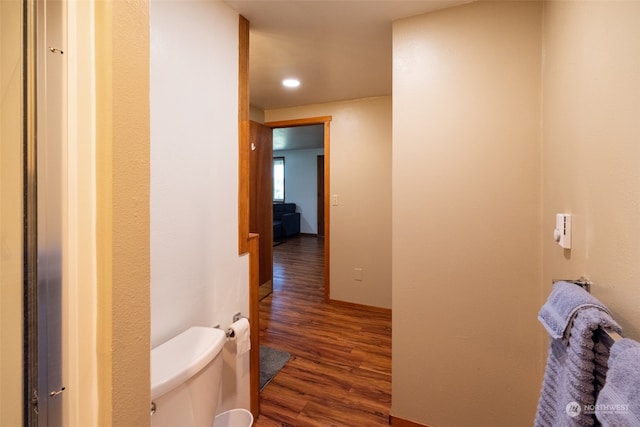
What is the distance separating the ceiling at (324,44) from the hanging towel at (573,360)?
4.81ft

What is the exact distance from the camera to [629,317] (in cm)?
66

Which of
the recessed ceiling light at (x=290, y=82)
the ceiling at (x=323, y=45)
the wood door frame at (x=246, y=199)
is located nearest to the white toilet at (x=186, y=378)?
the wood door frame at (x=246, y=199)

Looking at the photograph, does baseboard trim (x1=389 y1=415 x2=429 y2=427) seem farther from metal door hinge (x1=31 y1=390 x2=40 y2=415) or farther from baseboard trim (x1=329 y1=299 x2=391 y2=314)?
metal door hinge (x1=31 y1=390 x2=40 y2=415)

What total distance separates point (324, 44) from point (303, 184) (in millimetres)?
6093

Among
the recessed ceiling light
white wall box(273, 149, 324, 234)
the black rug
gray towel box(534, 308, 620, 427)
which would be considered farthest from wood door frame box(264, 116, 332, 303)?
white wall box(273, 149, 324, 234)

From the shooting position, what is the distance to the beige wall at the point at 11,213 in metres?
0.55

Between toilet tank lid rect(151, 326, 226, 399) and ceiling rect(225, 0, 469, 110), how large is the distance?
63.6 inches

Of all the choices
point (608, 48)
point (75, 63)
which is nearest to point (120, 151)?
point (75, 63)

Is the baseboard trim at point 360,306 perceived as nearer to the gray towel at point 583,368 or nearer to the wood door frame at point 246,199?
the wood door frame at point 246,199

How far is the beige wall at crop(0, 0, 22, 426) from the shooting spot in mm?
553

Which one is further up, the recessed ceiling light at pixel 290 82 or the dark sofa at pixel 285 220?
the recessed ceiling light at pixel 290 82

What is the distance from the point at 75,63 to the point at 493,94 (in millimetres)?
1590

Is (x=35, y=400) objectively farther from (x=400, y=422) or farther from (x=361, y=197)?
(x=361, y=197)

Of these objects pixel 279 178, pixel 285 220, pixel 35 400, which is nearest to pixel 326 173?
pixel 35 400
